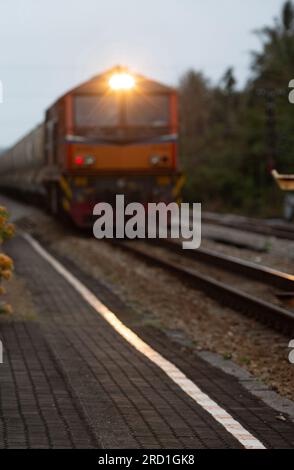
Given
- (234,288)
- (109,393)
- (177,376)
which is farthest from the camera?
(234,288)

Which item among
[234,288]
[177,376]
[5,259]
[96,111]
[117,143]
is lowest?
[234,288]

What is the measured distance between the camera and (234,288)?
480 inches

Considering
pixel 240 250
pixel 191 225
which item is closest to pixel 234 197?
pixel 191 225

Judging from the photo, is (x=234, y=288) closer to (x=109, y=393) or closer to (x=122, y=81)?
(x=109, y=393)

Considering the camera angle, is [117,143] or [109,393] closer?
[109,393]

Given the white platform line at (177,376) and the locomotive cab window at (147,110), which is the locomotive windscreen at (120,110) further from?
the white platform line at (177,376)

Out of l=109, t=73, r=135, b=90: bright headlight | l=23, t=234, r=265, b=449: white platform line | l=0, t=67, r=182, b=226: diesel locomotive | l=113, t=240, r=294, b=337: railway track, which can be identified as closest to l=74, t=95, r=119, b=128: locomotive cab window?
l=0, t=67, r=182, b=226: diesel locomotive

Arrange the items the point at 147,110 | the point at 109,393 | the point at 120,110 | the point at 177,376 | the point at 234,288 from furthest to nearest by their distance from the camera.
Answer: the point at 147,110
the point at 120,110
the point at 234,288
the point at 177,376
the point at 109,393

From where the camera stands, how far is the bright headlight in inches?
810

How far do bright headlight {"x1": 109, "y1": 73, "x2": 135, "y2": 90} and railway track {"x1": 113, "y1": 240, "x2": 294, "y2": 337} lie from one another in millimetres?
3825

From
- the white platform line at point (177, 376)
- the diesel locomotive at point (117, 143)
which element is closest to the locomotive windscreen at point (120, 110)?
the diesel locomotive at point (117, 143)

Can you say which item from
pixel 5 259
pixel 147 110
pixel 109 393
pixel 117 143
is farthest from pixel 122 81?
pixel 109 393

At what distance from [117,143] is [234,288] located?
884 cm
